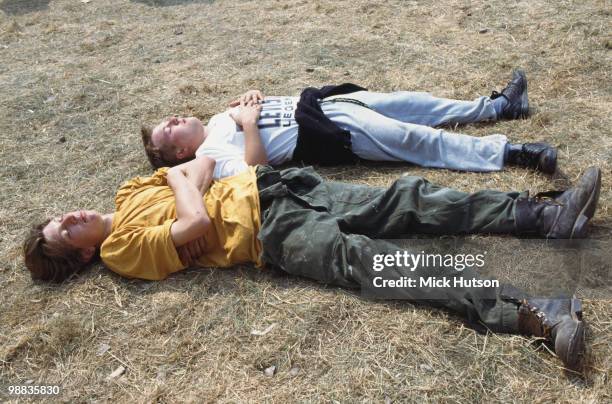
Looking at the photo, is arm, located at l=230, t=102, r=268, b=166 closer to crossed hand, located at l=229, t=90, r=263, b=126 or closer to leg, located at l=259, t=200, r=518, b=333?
crossed hand, located at l=229, t=90, r=263, b=126

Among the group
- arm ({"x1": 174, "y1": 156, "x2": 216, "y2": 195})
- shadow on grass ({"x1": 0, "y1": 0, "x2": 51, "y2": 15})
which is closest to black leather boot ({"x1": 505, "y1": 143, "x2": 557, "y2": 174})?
arm ({"x1": 174, "y1": 156, "x2": 216, "y2": 195})

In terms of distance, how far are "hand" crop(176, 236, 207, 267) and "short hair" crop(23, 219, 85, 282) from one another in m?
0.69

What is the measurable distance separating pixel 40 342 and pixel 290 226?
150 cm

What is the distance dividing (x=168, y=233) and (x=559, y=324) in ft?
6.73

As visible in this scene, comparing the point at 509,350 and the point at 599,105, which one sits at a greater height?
the point at 599,105

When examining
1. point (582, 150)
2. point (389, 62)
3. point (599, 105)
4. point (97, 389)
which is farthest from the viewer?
point (389, 62)

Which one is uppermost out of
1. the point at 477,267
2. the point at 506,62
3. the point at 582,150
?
the point at 506,62

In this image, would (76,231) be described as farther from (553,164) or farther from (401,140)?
(553,164)

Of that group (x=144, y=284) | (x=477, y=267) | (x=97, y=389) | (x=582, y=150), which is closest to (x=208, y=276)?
(x=144, y=284)

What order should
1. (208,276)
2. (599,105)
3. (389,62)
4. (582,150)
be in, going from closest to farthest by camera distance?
(208,276), (582,150), (599,105), (389,62)

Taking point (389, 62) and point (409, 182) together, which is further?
point (389, 62)

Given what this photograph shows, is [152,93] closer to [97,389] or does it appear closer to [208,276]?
[208,276]

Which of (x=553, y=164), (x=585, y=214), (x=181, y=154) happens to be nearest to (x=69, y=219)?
(x=181, y=154)

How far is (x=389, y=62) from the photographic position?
5500 millimetres
